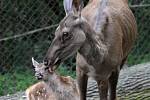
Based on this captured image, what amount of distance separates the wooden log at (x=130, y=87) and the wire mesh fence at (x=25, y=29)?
143 cm

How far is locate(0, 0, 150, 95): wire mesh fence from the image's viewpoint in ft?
32.9

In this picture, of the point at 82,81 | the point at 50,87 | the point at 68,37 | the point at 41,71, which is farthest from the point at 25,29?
the point at 41,71

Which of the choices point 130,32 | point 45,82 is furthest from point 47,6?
point 45,82

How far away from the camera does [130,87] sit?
880 cm

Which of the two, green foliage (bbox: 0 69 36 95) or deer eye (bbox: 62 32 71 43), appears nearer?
deer eye (bbox: 62 32 71 43)

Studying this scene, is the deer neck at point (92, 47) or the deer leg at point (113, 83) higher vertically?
the deer neck at point (92, 47)

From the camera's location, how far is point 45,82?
20.0 feet

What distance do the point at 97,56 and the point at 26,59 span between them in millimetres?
3381

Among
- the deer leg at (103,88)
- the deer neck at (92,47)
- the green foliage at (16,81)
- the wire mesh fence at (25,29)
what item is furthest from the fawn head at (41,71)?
the wire mesh fence at (25,29)

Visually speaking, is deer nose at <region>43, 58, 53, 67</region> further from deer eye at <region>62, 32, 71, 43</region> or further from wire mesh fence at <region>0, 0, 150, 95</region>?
wire mesh fence at <region>0, 0, 150, 95</region>

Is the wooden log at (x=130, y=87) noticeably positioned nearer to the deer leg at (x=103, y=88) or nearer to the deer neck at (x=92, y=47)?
the deer leg at (x=103, y=88)

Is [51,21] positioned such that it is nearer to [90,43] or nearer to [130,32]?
[130,32]

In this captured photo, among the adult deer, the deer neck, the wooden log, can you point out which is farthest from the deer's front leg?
the wooden log

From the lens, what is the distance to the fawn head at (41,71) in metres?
5.86
